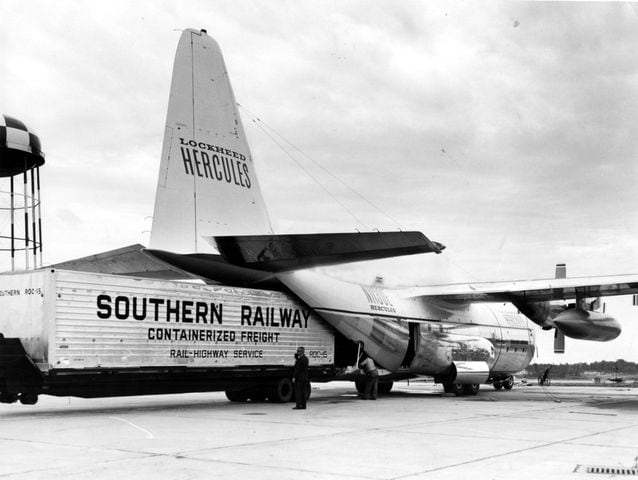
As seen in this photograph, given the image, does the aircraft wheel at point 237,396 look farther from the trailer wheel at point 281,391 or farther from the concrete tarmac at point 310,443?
the concrete tarmac at point 310,443

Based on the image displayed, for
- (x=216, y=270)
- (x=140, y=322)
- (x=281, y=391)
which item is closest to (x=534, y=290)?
(x=281, y=391)

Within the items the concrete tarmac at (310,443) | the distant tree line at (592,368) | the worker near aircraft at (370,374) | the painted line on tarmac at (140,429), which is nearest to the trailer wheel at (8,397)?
the concrete tarmac at (310,443)

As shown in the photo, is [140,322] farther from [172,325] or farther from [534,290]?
[534,290]

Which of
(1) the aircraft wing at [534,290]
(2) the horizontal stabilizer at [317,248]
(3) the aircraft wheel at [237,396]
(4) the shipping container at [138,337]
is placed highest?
(2) the horizontal stabilizer at [317,248]

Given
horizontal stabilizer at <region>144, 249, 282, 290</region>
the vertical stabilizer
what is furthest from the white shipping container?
the vertical stabilizer

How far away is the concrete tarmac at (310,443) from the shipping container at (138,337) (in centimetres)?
72

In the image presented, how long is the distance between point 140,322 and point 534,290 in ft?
39.6

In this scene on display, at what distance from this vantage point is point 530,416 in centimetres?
1467

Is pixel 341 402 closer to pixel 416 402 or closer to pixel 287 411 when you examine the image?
pixel 416 402

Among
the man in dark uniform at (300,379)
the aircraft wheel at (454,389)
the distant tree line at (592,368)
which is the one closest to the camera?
the man in dark uniform at (300,379)

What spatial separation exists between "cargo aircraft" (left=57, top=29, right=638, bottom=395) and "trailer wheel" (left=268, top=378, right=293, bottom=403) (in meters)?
2.08

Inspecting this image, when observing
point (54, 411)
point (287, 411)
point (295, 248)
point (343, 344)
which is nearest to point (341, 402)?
point (343, 344)

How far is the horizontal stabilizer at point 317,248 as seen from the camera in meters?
15.2

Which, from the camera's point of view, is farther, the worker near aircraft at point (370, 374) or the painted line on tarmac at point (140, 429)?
the worker near aircraft at point (370, 374)
